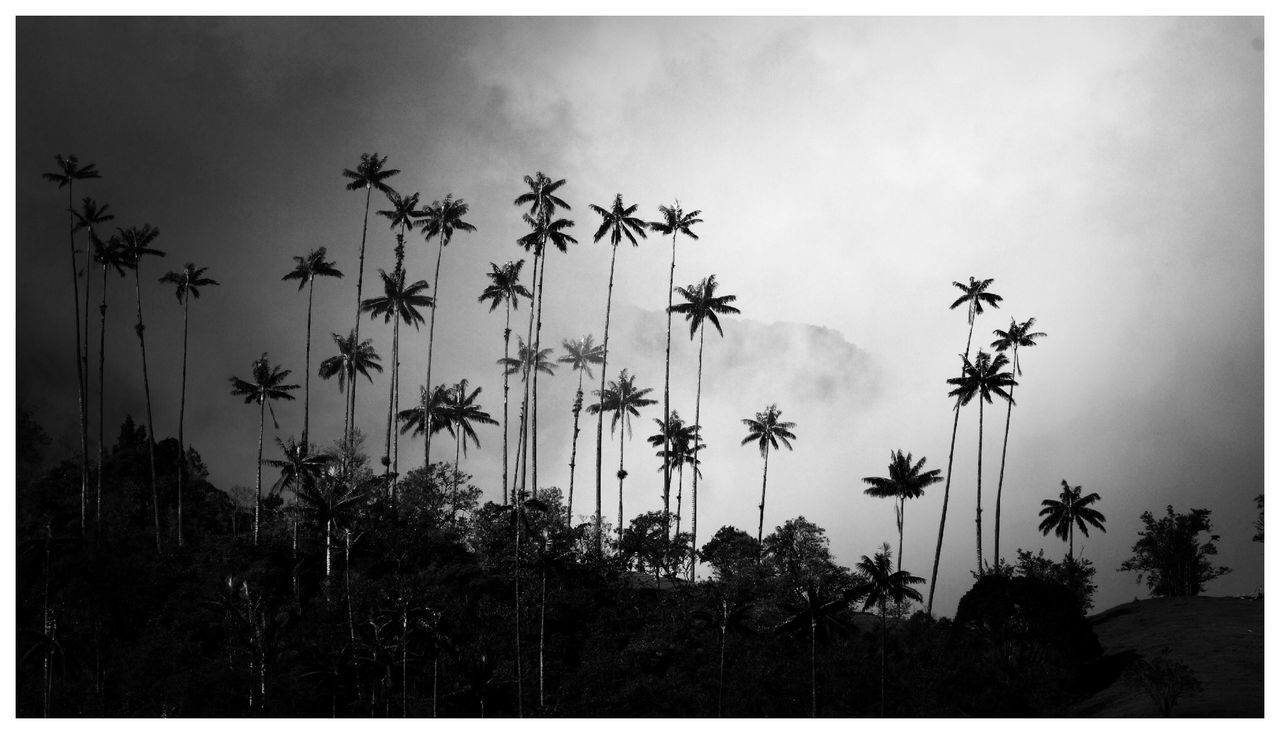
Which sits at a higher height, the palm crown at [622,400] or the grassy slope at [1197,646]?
the palm crown at [622,400]

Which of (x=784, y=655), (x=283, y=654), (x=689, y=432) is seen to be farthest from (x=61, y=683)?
(x=689, y=432)

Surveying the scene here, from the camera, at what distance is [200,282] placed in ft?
270

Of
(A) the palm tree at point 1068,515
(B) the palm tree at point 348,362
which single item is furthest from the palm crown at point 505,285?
(A) the palm tree at point 1068,515

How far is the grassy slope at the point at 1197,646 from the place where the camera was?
43.2 metres

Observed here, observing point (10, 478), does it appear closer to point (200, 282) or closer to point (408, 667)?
point (408, 667)

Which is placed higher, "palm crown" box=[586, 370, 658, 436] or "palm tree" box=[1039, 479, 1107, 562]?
"palm crown" box=[586, 370, 658, 436]

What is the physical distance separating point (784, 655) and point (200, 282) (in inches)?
2401

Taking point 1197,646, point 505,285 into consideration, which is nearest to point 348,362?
point 505,285

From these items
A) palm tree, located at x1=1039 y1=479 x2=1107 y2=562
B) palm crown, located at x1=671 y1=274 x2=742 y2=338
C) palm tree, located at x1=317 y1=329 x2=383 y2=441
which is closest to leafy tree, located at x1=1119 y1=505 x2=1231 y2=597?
palm tree, located at x1=1039 y1=479 x2=1107 y2=562

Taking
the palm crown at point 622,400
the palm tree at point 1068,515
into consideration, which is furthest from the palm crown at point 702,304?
the palm tree at point 1068,515

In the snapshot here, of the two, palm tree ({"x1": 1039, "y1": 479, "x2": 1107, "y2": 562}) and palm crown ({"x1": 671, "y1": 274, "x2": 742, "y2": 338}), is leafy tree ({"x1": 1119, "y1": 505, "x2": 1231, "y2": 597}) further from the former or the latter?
palm crown ({"x1": 671, "y1": 274, "x2": 742, "y2": 338})

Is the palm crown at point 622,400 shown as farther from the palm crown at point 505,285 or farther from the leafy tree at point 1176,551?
the leafy tree at point 1176,551

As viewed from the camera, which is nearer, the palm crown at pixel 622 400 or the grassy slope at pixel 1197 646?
the grassy slope at pixel 1197 646

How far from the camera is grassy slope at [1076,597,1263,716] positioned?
43.2 meters
